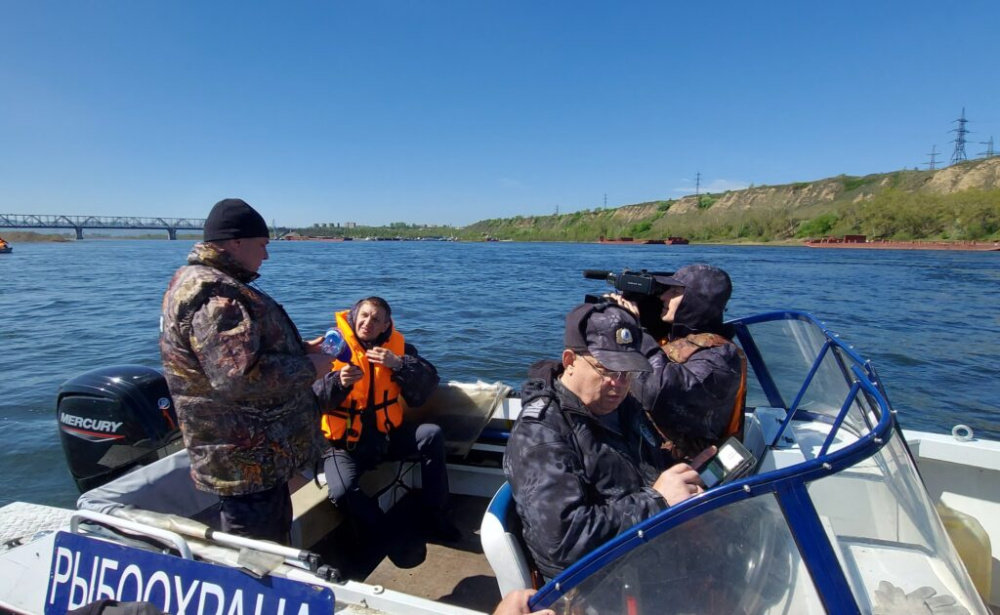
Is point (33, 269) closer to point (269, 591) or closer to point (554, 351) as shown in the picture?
point (554, 351)

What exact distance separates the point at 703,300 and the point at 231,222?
1885mm

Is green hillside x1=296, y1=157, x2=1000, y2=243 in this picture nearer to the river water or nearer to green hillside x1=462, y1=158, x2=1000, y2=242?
green hillside x1=462, y1=158, x2=1000, y2=242

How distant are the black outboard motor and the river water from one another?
2782mm

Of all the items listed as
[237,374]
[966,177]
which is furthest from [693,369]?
[966,177]

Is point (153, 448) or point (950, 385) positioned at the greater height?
point (153, 448)

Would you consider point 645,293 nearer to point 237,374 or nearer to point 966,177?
point 237,374

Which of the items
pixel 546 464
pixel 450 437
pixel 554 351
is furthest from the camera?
pixel 554 351

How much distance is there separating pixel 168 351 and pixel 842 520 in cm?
206

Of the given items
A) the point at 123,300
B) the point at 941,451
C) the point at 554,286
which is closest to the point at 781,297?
the point at 554,286

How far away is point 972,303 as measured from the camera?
17.7 m

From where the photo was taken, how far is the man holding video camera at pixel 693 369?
2189 mm

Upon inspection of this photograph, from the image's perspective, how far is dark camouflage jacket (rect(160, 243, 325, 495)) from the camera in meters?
1.87

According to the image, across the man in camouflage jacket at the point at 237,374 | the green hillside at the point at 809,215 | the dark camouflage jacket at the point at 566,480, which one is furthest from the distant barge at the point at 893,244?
the man in camouflage jacket at the point at 237,374

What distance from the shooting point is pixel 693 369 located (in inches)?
87.4
